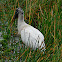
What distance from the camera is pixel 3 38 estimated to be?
359 centimetres

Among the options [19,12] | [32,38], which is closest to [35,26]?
[19,12]

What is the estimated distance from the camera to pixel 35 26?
392 centimetres

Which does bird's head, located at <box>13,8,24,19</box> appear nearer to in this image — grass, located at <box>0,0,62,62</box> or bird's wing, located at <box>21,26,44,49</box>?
grass, located at <box>0,0,62,62</box>

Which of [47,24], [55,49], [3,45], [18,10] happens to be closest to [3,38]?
[3,45]

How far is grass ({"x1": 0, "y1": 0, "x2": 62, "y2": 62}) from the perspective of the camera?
114 inches

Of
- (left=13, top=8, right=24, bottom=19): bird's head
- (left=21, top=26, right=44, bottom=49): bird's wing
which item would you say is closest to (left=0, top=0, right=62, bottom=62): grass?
(left=21, top=26, right=44, bottom=49): bird's wing

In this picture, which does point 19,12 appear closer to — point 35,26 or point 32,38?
point 35,26

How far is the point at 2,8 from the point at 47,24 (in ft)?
4.36

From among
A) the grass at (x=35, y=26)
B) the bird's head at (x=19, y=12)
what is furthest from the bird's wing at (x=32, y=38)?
the bird's head at (x=19, y=12)

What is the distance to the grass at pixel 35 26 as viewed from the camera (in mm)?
2883

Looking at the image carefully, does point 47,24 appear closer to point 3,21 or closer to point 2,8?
point 3,21

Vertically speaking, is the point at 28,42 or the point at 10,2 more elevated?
the point at 10,2

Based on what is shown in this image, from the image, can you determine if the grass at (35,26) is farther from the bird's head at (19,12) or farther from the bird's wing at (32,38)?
the bird's head at (19,12)

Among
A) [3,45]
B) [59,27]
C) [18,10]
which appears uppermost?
[18,10]
